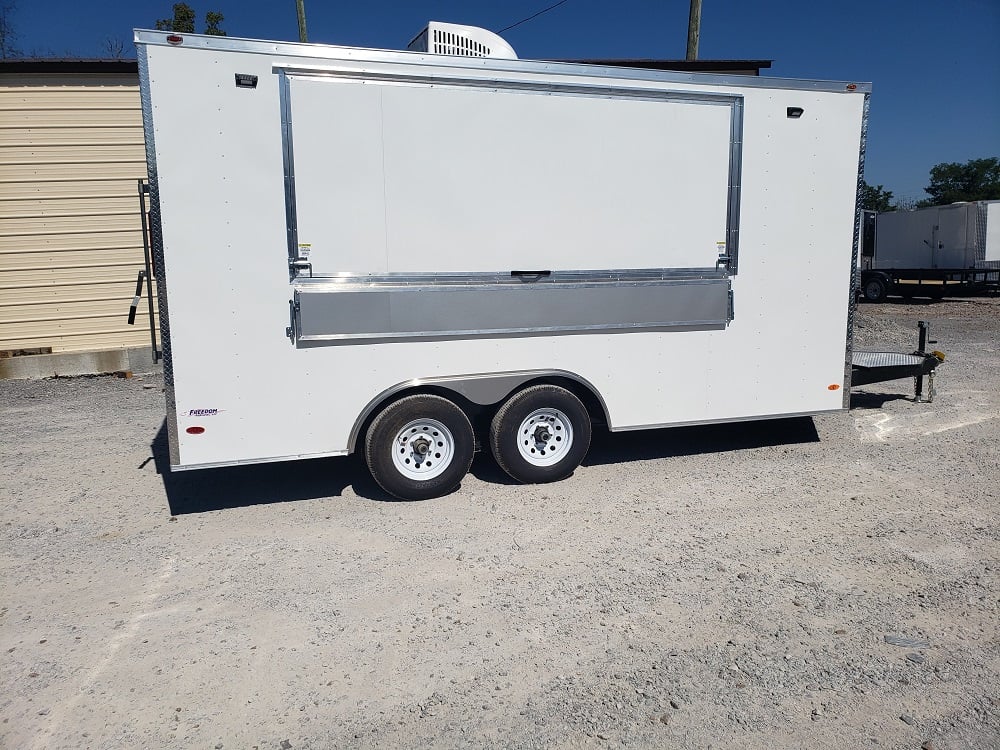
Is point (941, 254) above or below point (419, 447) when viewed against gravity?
above

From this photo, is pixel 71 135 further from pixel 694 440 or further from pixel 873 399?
pixel 873 399

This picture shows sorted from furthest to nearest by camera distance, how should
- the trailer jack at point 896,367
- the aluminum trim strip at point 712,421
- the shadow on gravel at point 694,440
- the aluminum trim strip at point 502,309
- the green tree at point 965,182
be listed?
the green tree at point 965,182 < the trailer jack at point 896,367 < the shadow on gravel at point 694,440 < the aluminum trim strip at point 712,421 < the aluminum trim strip at point 502,309

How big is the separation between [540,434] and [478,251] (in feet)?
4.92

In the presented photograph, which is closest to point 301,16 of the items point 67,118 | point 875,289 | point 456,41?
point 67,118

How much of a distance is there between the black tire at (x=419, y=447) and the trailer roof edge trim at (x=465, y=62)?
7.73ft

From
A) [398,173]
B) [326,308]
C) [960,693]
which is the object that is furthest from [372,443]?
[960,693]

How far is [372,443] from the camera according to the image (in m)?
5.62

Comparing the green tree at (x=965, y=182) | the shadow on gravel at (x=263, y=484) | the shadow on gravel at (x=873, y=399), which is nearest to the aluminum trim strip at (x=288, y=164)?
the shadow on gravel at (x=263, y=484)

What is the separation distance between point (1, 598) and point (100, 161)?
8644mm

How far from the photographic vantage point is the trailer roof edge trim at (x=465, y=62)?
500 cm

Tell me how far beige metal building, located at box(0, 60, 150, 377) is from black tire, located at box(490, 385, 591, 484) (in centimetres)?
772

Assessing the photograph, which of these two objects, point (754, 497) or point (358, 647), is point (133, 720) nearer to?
point (358, 647)

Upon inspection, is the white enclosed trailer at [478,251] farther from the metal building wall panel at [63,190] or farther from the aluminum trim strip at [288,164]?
the metal building wall panel at [63,190]

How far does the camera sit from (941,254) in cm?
2386
